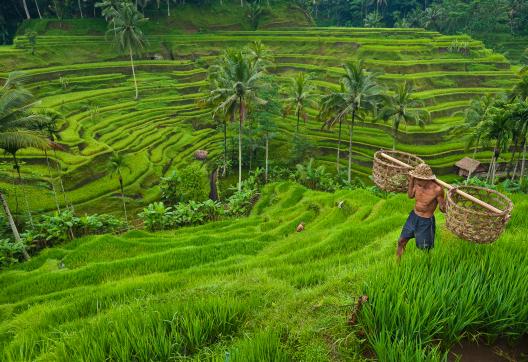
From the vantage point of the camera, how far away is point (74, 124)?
27766 millimetres

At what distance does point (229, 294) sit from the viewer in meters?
4.54

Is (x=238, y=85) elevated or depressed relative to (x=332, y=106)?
elevated

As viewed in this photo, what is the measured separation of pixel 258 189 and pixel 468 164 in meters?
14.6

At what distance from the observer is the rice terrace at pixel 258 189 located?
3.41 metres

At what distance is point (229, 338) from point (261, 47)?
29885mm

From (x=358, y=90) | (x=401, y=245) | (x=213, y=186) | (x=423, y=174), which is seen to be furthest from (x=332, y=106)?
(x=423, y=174)

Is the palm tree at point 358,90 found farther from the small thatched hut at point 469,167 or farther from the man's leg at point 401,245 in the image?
the man's leg at point 401,245

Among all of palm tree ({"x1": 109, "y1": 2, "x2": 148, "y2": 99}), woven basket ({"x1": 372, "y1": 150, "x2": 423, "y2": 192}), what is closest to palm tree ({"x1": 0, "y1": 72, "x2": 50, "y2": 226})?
woven basket ({"x1": 372, "y1": 150, "x2": 423, "y2": 192})

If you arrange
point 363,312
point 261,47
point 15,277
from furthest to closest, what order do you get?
1. point 261,47
2. point 15,277
3. point 363,312

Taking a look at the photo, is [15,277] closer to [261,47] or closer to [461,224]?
[461,224]

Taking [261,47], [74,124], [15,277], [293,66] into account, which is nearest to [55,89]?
[74,124]

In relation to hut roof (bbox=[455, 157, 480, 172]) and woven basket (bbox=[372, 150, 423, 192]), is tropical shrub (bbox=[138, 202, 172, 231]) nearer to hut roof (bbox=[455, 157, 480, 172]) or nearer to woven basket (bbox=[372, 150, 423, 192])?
woven basket (bbox=[372, 150, 423, 192])

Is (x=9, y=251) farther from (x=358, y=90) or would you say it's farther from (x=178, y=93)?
(x=178, y=93)

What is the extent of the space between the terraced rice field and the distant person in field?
1855 centimetres
